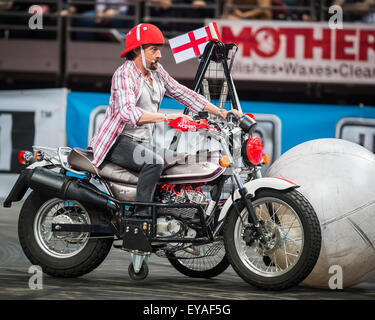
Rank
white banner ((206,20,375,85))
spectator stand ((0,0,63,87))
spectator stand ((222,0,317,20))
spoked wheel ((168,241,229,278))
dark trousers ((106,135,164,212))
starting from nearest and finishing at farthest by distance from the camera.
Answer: dark trousers ((106,135,164,212)) → spoked wheel ((168,241,229,278)) → white banner ((206,20,375,85)) → spectator stand ((222,0,317,20)) → spectator stand ((0,0,63,87))

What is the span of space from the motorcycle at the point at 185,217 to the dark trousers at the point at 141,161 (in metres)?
0.08

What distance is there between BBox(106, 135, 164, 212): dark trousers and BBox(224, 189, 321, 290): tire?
2.21ft

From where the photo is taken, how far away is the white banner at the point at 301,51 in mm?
14125

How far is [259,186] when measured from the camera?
637 centimetres

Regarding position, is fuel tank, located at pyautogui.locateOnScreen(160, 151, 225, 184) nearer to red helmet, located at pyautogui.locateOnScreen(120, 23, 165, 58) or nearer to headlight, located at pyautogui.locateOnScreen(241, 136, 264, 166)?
headlight, located at pyautogui.locateOnScreen(241, 136, 264, 166)

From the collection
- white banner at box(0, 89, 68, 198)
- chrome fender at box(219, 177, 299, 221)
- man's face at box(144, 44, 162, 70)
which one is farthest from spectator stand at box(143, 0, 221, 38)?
chrome fender at box(219, 177, 299, 221)

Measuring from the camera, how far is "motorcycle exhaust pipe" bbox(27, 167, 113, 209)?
6852 millimetres

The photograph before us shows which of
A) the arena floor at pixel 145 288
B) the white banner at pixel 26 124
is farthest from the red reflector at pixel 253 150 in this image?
the white banner at pixel 26 124

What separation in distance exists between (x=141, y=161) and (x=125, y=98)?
0.53 m

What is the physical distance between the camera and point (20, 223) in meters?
7.05

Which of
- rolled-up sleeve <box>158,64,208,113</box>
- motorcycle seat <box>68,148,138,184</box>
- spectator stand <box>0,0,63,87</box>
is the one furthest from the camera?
spectator stand <box>0,0,63,87</box>

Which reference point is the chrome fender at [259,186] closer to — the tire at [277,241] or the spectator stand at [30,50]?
the tire at [277,241]

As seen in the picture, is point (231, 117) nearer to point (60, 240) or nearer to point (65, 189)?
point (65, 189)
